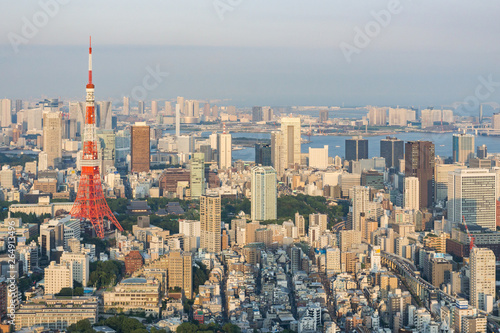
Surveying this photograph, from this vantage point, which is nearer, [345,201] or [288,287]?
[288,287]

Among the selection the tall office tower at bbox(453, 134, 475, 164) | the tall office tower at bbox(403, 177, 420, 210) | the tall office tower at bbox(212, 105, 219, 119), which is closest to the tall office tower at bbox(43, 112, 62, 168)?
the tall office tower at bbox(403, 177, 420, 210)

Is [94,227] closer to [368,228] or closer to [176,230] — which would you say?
[176,230]

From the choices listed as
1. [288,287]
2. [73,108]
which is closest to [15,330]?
[288,287]

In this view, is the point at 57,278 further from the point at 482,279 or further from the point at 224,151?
the point at 224,151

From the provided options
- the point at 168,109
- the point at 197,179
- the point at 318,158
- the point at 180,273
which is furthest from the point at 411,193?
the point at 168,109

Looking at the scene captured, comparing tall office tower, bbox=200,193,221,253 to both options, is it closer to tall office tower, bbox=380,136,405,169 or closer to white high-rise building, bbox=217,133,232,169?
tall office tower, bbox=380,136,405,169
